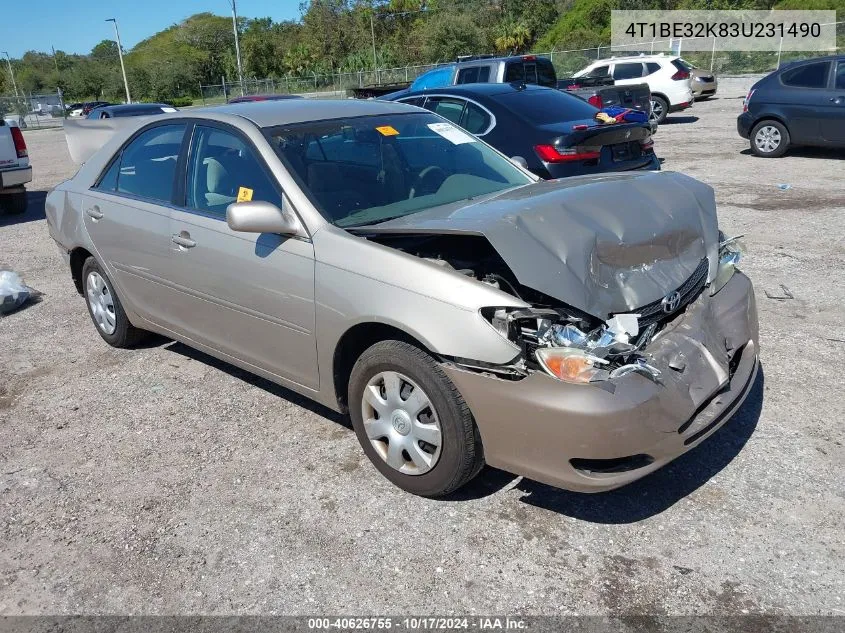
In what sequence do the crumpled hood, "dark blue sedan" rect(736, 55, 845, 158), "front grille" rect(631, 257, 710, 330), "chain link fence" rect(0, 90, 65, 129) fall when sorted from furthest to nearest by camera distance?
"chain link fence" rect(0, 90, 65, 129) < "dark blue sedan" rect(736, 55, 845, 158) < "front grille" rect(631, 257, 710, 330) < the crumpled hood

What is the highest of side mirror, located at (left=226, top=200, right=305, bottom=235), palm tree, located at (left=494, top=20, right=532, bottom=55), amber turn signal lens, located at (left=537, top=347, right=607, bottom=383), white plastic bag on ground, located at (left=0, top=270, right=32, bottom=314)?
palm tree, located at (left=494, top=20, right=532, bottom=55)

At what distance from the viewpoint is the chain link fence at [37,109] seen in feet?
146

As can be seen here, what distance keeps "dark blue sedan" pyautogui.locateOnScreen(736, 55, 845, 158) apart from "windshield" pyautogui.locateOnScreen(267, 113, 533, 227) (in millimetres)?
9025

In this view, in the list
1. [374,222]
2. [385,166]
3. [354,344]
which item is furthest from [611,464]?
[385,166]

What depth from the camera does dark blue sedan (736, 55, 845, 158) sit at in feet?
36.8

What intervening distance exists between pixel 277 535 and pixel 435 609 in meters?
0.85

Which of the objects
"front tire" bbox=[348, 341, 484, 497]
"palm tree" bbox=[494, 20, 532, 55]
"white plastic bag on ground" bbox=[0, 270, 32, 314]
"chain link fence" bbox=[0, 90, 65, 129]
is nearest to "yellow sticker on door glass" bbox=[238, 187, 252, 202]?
"front tire" bbox=[348, 341, 484, 497]

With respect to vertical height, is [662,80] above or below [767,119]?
above

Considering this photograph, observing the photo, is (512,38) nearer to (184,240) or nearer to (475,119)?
(475,119)

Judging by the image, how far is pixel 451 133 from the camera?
15.1ft

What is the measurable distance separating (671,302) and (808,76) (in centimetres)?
1037

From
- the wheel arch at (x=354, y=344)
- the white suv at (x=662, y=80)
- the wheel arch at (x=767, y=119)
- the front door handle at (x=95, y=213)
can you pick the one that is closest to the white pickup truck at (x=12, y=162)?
the front door handle at (x=95, y=213)

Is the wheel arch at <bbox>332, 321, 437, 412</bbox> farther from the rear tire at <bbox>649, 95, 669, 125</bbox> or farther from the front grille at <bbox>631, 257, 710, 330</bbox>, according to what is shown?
the rear tire at <bbox>649, 95, 669, 125</bbox>

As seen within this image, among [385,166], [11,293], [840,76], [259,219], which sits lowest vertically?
[11,293]
